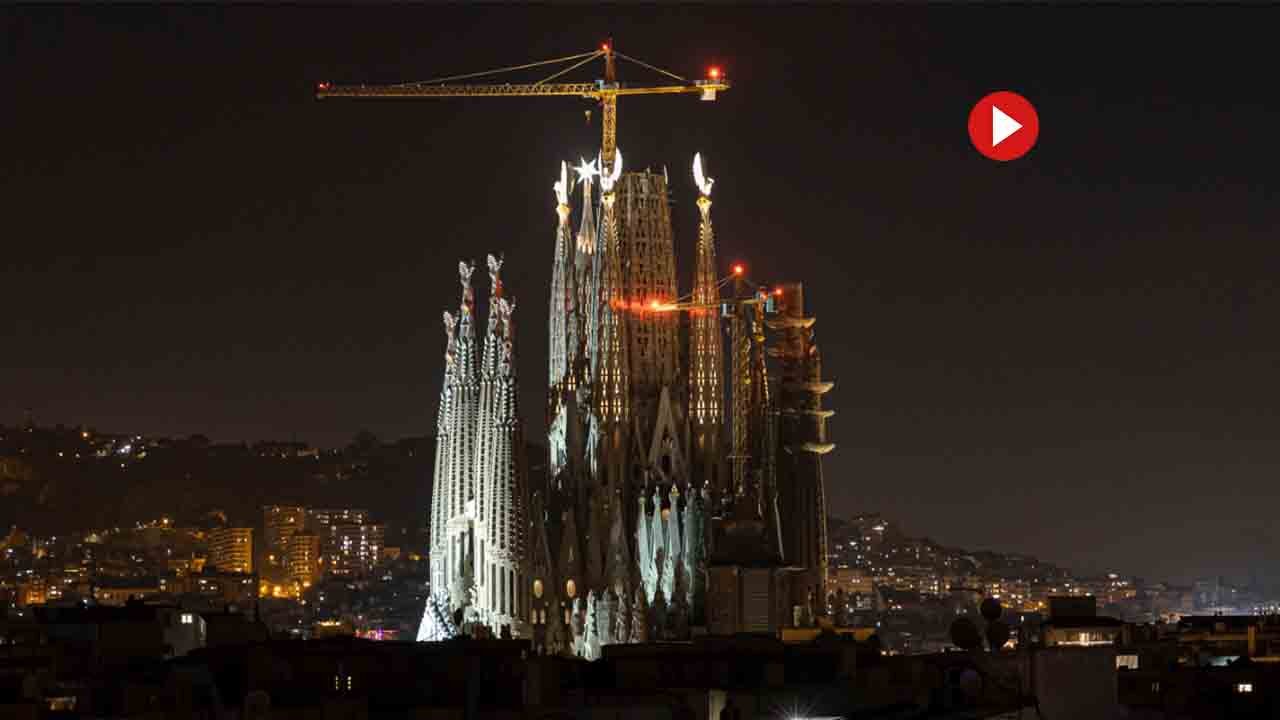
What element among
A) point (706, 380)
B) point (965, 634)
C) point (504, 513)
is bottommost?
point (965, 634)

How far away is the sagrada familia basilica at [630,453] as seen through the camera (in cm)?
10619

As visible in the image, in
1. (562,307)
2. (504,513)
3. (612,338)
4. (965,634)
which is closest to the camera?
(965,634)

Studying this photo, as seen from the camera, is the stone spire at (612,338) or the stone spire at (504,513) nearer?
the stone spire at (504,513)

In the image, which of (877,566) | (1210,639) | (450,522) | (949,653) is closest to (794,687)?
(949,653)

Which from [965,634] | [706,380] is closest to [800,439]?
[706,380]

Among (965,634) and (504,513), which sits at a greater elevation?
(504,513)

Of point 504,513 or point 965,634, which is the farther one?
point 504,513

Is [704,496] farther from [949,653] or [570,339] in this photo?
[949,653]

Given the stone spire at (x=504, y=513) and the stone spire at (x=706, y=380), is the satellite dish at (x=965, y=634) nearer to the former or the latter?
the stone spire at (x=504, y=513)

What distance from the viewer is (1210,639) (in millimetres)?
94125

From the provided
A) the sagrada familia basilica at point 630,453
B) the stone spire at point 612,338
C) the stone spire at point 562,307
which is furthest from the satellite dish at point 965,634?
the stone spire at point 562,307

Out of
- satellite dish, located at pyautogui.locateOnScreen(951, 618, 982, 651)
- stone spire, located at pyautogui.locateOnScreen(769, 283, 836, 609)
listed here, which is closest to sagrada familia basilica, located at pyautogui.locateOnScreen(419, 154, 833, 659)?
stone spire, located at pyautogui.locateOnScreen(769, 283, 836, 609)

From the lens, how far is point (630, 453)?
111m

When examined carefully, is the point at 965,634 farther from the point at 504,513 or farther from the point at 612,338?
the point at 612,338
